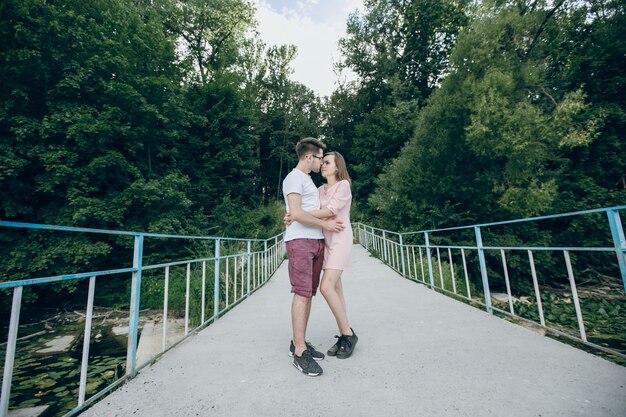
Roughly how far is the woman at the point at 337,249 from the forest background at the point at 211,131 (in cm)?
945

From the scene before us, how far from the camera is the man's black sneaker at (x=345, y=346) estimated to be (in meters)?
2.07

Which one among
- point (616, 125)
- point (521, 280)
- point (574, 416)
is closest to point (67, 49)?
point (574, 416)

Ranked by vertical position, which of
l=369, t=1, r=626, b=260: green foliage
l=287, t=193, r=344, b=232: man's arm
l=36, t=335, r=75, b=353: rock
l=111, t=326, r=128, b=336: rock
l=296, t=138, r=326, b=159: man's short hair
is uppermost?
l=369, t=1, r=626, b=260: green foliage

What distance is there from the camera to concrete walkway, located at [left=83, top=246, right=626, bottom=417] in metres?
1.43

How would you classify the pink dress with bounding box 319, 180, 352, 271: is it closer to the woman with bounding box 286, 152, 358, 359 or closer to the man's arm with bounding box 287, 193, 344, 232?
the woman with bounding box 286, 152, 358, 359

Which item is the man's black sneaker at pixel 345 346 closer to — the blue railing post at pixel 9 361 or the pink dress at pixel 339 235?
the pink dress at pixel 339 235

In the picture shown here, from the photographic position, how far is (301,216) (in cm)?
199

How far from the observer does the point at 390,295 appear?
4.36 meters

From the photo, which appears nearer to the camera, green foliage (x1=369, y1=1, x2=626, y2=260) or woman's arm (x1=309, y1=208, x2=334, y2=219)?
woman's arm (x1=309, y1=208, x2=334, y2=219)

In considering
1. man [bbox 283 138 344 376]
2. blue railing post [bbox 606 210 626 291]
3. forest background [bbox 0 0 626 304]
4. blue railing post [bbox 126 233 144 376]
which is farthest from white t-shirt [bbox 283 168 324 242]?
forest background [bbox 0 0 626 304]

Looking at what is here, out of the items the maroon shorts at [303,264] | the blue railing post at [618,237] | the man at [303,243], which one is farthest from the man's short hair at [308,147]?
the blue railing post at [618,237]

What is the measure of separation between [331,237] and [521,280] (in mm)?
12351

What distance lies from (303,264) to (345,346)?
2.26 ft

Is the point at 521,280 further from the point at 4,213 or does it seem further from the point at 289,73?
the point at 289,73
